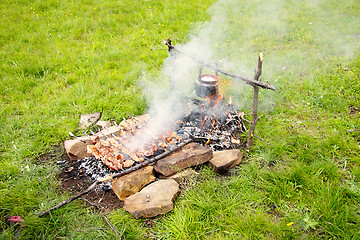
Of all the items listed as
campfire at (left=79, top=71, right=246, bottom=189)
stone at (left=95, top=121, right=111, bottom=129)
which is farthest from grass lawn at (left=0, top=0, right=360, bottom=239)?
campfire at (left=79, top=71, right=246, bottom=189)

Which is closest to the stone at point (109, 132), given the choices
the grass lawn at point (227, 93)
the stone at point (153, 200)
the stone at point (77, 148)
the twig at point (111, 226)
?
the stone at point (77, 148)

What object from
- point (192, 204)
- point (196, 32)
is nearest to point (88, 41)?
point (196, 32)

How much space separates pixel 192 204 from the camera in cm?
280

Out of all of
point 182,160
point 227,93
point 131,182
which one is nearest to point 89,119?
point 131,182

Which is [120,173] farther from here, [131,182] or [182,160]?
[182,160]

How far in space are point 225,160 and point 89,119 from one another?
252 centimetres

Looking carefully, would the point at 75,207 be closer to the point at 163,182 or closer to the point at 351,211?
the point at 163,182

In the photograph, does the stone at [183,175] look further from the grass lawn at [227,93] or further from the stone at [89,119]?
the stone at [89,119]

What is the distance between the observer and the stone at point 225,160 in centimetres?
322

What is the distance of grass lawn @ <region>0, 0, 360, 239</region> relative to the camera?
8.52ft

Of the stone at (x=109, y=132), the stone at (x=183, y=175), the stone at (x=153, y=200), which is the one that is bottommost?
the stone at (x=183, y=175)

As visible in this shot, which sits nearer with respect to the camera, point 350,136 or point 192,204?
point 192,204

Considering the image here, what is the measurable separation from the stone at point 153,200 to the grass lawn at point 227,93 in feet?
0.34

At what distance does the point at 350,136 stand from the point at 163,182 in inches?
124
